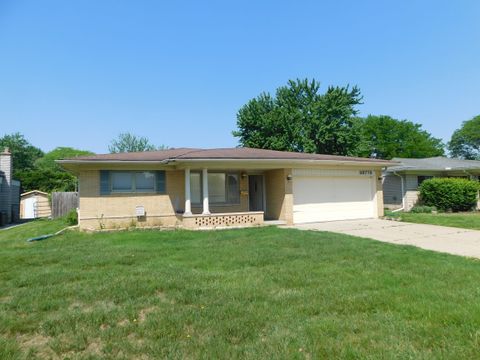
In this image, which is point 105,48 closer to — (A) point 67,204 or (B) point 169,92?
(B) point 169,92

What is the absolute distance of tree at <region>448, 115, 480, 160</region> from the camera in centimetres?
5378

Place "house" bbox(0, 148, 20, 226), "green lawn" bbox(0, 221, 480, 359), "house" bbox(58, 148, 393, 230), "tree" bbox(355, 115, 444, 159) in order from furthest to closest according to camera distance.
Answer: "tree" bbox(355, 115, 444, 159)
"house" bbox(0, 148, 20, 226)
"house" bbox(58, 148, 393, 230)
"green lawn" bbox(0, 221, 480, 359)

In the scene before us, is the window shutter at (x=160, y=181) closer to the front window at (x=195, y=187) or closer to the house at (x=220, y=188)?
the house at (x=220, y=188)

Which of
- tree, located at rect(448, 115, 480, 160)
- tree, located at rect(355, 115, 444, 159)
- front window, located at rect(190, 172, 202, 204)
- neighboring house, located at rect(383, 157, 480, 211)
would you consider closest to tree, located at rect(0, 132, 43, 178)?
front window, located at rect(190, 172, 202, 204)

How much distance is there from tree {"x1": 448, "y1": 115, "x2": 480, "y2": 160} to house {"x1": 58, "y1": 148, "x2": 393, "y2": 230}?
51.6 metres

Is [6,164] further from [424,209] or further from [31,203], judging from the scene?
[424,209]

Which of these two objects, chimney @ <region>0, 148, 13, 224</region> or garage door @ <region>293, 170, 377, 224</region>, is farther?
chimney @ <region>0, 148, 13, 224</region>

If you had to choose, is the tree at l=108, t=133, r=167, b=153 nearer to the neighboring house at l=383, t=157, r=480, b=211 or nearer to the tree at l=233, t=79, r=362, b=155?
the tree at l=233, t=79, r=362, b=155

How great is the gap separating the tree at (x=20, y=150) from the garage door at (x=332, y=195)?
51889 millimetres

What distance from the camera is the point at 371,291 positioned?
434 cm

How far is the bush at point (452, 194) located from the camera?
18406mm

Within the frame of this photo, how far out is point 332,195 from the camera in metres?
14.5

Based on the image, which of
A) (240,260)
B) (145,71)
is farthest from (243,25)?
(240,260)

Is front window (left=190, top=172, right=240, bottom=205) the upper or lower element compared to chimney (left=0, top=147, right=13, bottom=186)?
lower
